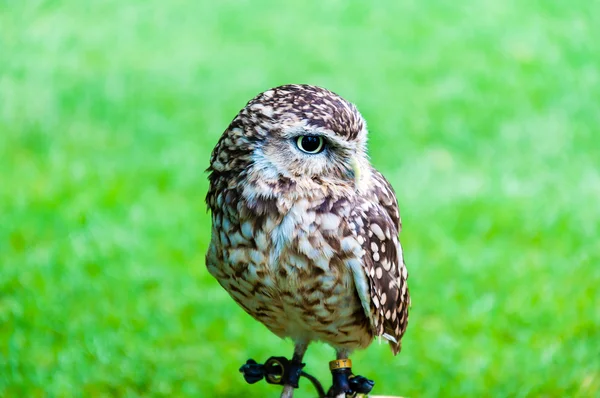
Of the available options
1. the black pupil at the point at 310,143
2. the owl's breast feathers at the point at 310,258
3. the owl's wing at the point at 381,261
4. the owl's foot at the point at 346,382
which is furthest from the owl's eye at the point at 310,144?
the owl's foot at the point at 346,382

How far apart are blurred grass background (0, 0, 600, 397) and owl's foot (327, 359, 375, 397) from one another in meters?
0.88

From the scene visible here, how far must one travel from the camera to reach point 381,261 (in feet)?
8.63

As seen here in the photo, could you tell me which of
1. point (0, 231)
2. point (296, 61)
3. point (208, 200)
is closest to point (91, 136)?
point (0, 231)

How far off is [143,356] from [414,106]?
3208 mm

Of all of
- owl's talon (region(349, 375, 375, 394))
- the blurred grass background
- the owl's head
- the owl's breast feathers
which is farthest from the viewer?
the blurred grass background

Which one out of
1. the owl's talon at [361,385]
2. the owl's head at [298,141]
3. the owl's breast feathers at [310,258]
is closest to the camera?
the owl's head at [298,141]

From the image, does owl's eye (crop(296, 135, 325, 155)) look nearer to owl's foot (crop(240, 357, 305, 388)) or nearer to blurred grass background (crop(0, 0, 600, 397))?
owl's foot (crop(240, 357, 305, 388))

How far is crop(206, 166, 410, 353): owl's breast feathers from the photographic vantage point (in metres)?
2.46

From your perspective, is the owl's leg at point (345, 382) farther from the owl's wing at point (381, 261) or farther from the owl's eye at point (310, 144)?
the owl's eye at point (310, 144)

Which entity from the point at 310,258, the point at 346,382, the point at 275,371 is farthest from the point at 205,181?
the point at 310,258

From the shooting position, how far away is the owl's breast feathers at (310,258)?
2455mm

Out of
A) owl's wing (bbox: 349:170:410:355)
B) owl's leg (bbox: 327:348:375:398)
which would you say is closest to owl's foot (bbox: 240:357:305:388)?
owl's leg (bbox: 327:348:375:398)

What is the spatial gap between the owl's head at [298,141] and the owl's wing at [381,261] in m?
0.15

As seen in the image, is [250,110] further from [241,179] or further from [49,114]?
[49,114]
